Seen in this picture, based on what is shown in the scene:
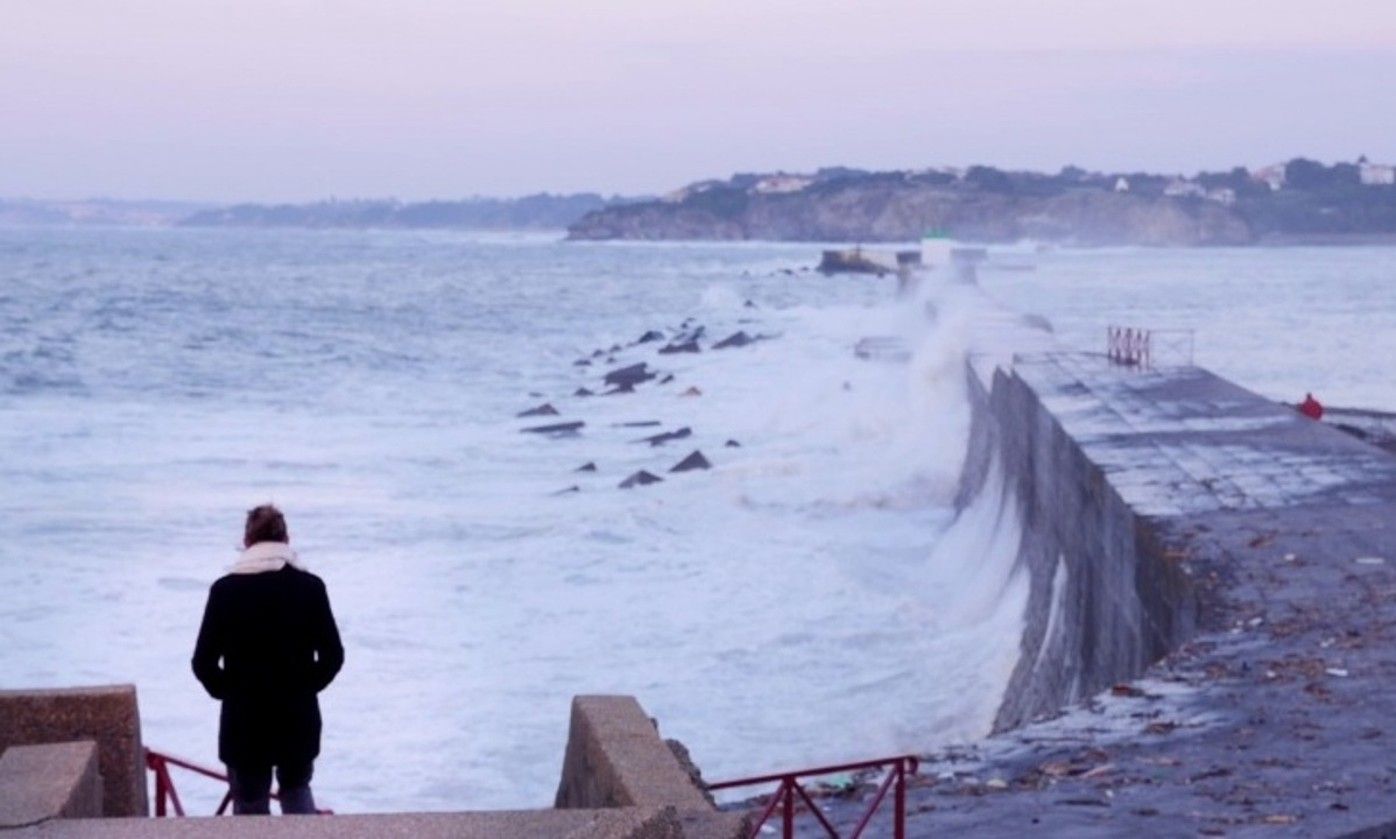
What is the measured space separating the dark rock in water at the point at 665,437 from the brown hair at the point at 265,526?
102ft

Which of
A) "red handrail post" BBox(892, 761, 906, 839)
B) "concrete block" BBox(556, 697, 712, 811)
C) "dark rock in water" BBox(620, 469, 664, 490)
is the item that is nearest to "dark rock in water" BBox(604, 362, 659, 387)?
"dark rock in water" BBox(620, 469, 664, 490)

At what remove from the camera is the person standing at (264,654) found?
595cm

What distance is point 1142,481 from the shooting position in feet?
52.0

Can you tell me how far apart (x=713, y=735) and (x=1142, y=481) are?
3.83 meters

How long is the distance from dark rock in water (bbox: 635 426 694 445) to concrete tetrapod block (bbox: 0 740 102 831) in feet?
101

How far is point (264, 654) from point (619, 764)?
3.51 feet

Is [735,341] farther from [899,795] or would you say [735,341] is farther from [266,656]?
[266,656]

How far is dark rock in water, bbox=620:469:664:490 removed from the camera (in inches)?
1198

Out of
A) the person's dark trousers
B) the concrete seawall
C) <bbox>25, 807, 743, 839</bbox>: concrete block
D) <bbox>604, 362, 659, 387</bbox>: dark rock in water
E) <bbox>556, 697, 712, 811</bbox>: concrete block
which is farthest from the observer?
<bbox>604, 362, 659, 387</bbox>: dark rock in water

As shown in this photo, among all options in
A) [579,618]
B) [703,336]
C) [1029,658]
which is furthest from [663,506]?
[703,336]

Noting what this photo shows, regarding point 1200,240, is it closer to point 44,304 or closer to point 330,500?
point 44,304

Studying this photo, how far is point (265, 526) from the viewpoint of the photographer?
596cm

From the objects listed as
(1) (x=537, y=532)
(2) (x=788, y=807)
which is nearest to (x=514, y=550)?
(1) (x=537, y=532)

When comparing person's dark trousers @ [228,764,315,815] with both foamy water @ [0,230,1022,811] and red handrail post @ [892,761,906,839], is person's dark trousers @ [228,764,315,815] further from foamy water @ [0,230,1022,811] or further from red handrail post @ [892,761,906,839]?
foamy water @ [0,230,1022,811]
